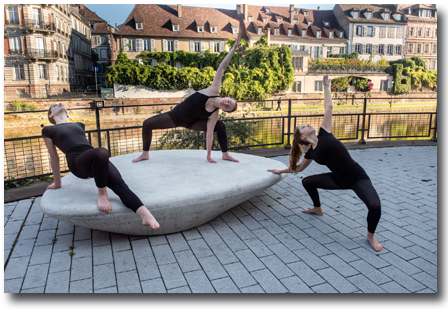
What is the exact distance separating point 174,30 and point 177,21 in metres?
1.55

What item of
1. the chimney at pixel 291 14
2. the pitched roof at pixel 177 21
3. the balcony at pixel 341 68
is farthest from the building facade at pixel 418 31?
the pitched roof at pixel 177 21

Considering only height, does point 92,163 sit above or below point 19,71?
below

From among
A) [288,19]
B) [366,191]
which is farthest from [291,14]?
[366,191]

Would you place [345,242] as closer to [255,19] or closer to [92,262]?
[92,262]

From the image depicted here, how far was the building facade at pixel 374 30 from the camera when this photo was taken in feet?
171

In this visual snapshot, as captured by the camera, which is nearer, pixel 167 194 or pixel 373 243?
pixel 373 243

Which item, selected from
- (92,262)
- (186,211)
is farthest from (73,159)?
(186,211)

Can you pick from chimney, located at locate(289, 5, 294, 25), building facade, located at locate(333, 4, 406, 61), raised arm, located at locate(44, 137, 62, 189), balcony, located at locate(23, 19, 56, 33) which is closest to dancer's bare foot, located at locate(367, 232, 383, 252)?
raised arm, located at locate(44, 137, 62, 189)

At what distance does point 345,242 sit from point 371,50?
5739 centimetres

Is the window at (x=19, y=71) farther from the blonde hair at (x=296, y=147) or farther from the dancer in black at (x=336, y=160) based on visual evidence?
the dancer in black at (x=336, y=160)

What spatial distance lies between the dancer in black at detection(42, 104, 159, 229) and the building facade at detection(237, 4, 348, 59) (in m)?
47.1

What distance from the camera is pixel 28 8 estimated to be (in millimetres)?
33812

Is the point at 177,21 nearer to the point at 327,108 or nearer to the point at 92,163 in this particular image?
the point at 327,108

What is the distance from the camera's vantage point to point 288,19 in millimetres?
50875
